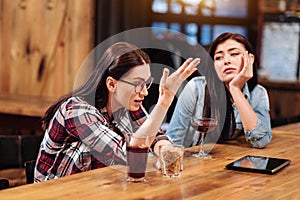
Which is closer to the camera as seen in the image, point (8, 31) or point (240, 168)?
point (240, 168)

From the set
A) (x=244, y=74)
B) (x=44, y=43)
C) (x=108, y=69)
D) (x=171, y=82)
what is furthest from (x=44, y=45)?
(x=171, y=82)

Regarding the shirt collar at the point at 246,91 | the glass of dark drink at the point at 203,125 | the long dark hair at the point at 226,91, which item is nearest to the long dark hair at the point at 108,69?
the glass of dark drink at the point at 203,125

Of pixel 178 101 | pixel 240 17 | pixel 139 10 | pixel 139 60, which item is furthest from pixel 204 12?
pixel 139 60

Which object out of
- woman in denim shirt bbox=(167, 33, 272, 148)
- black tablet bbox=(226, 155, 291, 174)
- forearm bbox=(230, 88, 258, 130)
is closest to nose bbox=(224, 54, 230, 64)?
woman in denim shirt bbox=(167, 33, 272, 148)

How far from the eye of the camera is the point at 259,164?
7.72 ft

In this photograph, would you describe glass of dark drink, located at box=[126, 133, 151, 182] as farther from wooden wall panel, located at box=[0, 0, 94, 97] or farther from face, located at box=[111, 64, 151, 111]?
wooden wall panel, located at box=[0, 0, 94, 97]

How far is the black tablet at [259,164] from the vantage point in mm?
2259

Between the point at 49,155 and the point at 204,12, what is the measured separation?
597cm

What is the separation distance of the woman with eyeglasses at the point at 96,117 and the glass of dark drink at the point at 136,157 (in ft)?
0.69

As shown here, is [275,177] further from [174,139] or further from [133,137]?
[174,139]

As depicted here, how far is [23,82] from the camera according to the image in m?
4.73

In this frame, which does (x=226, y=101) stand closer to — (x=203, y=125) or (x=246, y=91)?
(x=246, y=91)

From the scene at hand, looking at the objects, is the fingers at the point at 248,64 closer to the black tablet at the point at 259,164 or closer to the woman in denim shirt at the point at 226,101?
the woman in denim shirt at the point at 226,101

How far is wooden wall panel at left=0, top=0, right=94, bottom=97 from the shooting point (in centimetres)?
452
